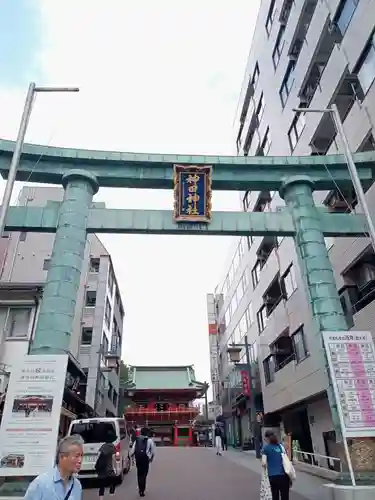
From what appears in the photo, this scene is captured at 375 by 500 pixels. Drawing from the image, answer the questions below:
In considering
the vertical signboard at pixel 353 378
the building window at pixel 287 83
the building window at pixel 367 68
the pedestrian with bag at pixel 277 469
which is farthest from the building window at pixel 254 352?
the pedestrian with bag at pixel 277 469

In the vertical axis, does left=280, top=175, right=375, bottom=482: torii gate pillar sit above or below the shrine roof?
below

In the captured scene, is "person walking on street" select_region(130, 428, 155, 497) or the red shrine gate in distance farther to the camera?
the red shrine gate in distance

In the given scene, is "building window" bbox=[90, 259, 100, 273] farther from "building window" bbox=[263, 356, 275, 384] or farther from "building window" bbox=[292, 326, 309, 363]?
"building window" bbox=[292, 326, 309, 363]

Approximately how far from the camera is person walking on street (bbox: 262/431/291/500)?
24.0 ft

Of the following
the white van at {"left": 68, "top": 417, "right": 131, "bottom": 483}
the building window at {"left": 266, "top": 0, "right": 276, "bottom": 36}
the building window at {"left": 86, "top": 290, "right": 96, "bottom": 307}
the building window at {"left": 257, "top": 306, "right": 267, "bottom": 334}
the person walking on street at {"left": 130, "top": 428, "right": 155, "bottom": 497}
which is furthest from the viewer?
the building window at {"left": 86, "top": 290, "right": 96, "bottom": 307}

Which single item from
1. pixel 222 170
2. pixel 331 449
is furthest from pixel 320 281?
pixel 331 449

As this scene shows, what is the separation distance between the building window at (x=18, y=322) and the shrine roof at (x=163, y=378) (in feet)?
94.7

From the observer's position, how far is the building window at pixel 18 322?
18.4m

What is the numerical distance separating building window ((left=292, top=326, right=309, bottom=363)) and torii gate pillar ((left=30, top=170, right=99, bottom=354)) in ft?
43.1

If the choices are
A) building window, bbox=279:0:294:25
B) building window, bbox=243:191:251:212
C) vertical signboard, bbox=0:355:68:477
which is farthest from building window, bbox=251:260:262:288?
vertical signboard, bbox=0:355:68:477

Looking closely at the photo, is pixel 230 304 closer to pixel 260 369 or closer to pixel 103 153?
pixel 260 369

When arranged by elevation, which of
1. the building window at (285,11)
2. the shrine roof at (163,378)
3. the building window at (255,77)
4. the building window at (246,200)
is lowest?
the shrine roof at (163,378)

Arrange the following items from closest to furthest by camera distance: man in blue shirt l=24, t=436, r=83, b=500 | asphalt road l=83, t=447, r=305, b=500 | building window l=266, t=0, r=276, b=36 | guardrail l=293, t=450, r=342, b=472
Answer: man in blue shirt l=24, t=436, r=83, b=500
asphalt road l=83, t=447, r=305, b=500
guardrail l=293, t=450, r=342, b=472
building window l=266, t=0, r=276, b=36

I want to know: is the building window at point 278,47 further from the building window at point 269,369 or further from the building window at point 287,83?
the building window at point 269,369
